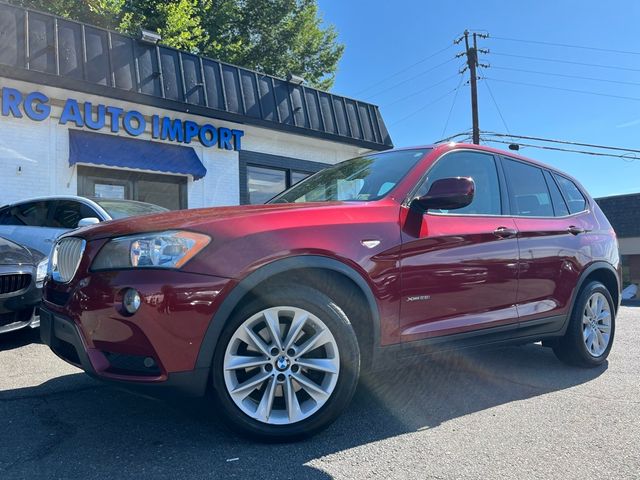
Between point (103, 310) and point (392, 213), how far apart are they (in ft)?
5.47

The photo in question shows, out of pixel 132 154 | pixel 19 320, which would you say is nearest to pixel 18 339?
pixel 19 320

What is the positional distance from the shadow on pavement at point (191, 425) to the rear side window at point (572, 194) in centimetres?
143

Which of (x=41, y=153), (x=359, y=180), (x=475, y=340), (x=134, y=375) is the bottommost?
(x=475, y=340)

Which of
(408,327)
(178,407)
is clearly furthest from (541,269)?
(178,407)

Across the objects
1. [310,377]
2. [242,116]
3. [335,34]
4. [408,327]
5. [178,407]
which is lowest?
[178,407]

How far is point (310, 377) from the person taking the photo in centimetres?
271

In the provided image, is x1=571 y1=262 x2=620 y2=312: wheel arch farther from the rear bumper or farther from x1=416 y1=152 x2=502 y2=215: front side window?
the rear bumper

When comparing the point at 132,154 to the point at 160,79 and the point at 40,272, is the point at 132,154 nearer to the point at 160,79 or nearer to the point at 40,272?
the point at 160,79

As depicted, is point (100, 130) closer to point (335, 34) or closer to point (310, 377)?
point (310, 377)

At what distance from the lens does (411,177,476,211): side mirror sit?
3006mm

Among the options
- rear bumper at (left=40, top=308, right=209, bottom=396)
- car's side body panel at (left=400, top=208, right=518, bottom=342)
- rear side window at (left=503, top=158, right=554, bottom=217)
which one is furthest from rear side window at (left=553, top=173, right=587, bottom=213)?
rear bumper at (left=40, top=308, right=209, bottom=396)

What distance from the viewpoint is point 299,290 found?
2670mm

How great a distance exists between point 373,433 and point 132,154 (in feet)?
26.8

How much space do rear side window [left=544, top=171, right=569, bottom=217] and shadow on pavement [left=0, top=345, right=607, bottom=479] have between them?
52.6 inches
